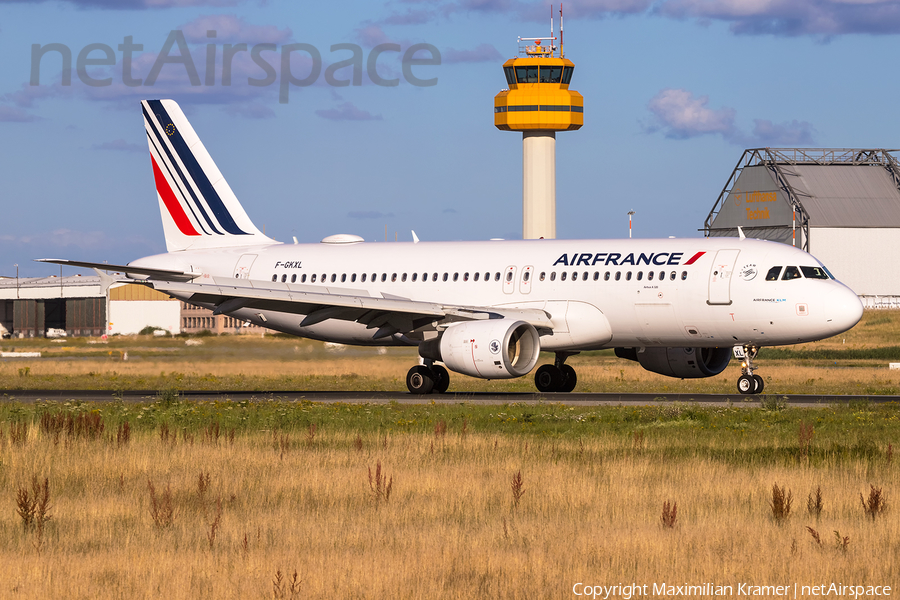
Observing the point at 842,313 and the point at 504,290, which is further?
the point at 504,290

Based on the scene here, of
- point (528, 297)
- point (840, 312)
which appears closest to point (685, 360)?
point (528, 297)

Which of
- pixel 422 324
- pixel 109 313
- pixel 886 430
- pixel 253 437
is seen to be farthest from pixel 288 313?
pixel 109 313

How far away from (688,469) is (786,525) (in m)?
3.77

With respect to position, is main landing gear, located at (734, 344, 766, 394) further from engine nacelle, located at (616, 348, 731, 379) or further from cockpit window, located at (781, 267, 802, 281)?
cockpit window, located at (781, 267, 802, 281)

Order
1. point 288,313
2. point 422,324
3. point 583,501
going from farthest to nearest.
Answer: point 288,313, point 422,324, point 583,501

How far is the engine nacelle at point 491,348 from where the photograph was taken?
29.1 meters

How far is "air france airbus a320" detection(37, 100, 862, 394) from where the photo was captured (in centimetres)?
2933

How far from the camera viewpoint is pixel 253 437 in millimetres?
20266

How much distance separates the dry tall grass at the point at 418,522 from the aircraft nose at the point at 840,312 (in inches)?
409

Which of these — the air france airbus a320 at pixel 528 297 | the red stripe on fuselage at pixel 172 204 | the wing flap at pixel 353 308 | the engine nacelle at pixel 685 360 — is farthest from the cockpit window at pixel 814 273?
the red stripe on fuselage at pixel 172 204

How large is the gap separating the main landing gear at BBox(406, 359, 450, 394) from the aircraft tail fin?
9336mm

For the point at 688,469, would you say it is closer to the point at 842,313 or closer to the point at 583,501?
the point at 583,501

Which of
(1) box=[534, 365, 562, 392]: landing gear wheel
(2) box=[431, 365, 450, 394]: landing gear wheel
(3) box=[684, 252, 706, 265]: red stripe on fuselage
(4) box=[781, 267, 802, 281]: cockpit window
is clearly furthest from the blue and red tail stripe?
(4) box=[781, 267, 802, 281]: cockpit window

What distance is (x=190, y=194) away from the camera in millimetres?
39625
